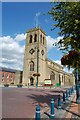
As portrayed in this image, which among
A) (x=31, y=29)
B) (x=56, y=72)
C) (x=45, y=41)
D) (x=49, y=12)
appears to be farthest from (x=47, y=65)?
(x=49, y=12)

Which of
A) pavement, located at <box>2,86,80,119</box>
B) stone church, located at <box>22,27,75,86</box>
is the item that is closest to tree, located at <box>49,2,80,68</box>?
pavement, located at <box>2,86,80,119</box>

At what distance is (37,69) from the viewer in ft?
208

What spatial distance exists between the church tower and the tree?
51.9 metres

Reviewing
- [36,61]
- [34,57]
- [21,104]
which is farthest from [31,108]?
[34,57]

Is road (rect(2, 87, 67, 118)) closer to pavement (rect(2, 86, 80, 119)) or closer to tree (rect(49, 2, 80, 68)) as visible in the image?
pavement (rect(2, 86, 80, 119))

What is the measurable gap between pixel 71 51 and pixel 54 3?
9.85 feet

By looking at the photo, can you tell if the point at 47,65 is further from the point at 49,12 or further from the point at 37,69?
the point at 49,12

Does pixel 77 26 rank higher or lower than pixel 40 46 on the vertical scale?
lower

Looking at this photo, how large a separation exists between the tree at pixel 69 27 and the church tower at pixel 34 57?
51895mm

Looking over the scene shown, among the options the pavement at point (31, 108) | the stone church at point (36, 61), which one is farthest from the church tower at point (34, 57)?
the pavement at point (31, 108)

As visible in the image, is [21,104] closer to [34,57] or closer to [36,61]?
[36,61]

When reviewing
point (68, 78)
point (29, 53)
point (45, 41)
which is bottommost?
point (68, 78)

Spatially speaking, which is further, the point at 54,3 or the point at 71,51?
the point at 54,3

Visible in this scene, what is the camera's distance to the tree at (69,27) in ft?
29.6
